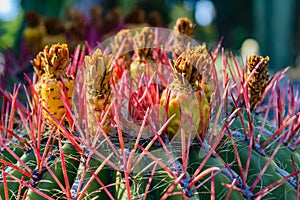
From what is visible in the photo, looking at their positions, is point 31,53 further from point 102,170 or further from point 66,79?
point 102,170

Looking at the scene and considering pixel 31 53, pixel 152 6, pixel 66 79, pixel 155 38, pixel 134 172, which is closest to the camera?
pixel 134 172

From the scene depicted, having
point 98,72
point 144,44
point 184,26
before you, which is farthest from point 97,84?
point 184,26

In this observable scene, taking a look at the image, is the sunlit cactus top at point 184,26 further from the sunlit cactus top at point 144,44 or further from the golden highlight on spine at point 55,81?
the golden highlight on spine at point 55,81

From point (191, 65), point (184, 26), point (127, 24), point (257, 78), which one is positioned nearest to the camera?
point (191, 65)

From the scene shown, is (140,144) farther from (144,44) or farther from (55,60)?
(144,44)

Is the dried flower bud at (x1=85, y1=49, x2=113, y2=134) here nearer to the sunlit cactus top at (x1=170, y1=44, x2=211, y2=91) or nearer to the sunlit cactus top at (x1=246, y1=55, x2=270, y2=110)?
the sunlit cactus top at (x1=170, y1=44, x2=211, y2=91)

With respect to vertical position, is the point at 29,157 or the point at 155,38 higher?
the point at 155,38

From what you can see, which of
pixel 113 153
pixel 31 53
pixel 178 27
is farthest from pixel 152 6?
pixel 113 153

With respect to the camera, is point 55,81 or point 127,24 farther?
point 127,24
